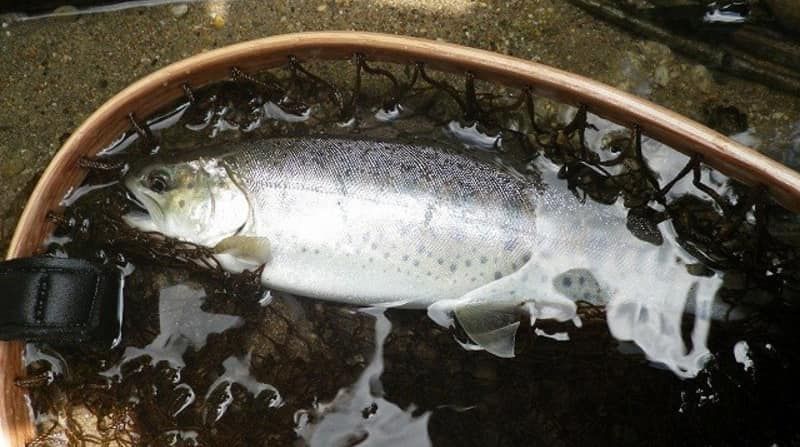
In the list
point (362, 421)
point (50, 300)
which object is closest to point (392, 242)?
point (362, 421)

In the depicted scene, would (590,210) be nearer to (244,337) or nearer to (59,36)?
(244,337)

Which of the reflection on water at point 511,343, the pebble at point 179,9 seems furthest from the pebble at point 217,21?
the reflection on water at point 511,343

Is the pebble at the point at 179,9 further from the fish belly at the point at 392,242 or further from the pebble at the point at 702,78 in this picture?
the pebble at the point at 702,78

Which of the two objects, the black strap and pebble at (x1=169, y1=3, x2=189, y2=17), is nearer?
the black strap

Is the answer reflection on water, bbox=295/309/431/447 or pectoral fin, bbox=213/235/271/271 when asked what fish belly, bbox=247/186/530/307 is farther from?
reflection on water, bbox=295/309/431/447

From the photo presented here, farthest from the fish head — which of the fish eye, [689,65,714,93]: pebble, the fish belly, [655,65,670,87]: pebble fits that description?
[689,65,714,93]: pebble

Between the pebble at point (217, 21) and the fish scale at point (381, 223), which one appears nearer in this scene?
the fish scale at point (381, 223)
